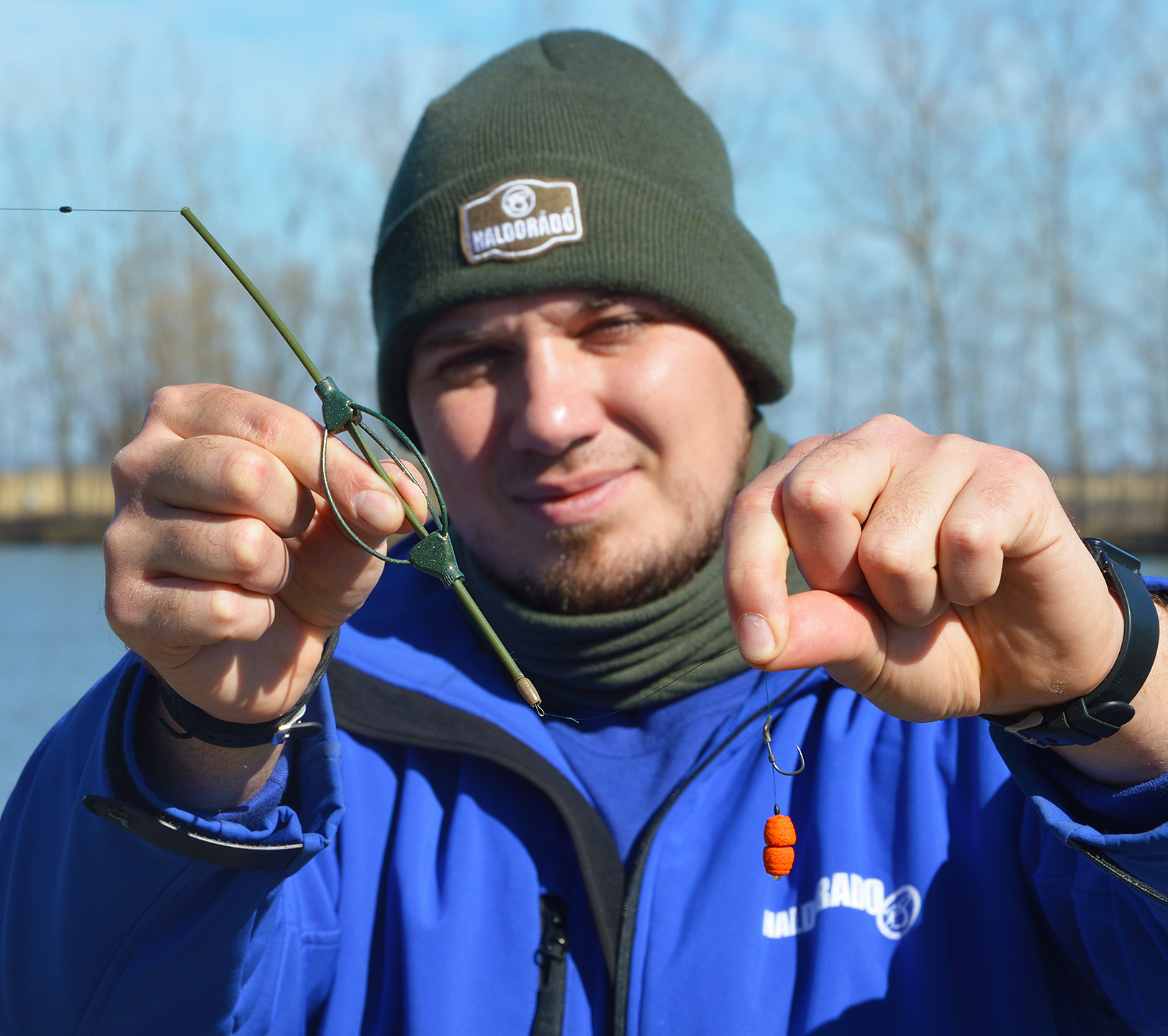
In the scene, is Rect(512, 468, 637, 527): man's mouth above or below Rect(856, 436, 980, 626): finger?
above

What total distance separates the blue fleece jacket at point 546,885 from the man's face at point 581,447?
0.33 metres

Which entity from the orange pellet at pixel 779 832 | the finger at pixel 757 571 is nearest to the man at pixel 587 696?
the finger at pixel 757 571

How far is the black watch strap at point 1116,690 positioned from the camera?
1276 mm

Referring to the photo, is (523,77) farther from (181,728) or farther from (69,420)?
(69,420)

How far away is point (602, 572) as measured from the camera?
241 cm

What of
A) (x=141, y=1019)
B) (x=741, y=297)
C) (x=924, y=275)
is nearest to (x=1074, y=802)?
(x=141, y=1019)

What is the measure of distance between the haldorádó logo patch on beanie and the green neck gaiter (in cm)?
87

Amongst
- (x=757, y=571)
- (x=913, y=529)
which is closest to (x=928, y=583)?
(x=913, y=529)

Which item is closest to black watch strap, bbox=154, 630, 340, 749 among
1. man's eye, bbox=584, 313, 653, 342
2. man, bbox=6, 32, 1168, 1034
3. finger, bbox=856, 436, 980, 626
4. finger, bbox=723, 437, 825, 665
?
man, bbox=6, 32, 1168, 1034

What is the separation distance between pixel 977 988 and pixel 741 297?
1773mm

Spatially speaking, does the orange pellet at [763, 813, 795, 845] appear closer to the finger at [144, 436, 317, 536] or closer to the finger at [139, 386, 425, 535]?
the finger at [139, 386, 425, 535]

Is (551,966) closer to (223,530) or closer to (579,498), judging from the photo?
(579,498)

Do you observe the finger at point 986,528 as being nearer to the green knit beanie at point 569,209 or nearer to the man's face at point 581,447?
the man's face at point 581,447

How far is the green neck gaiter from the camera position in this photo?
2.31 m
